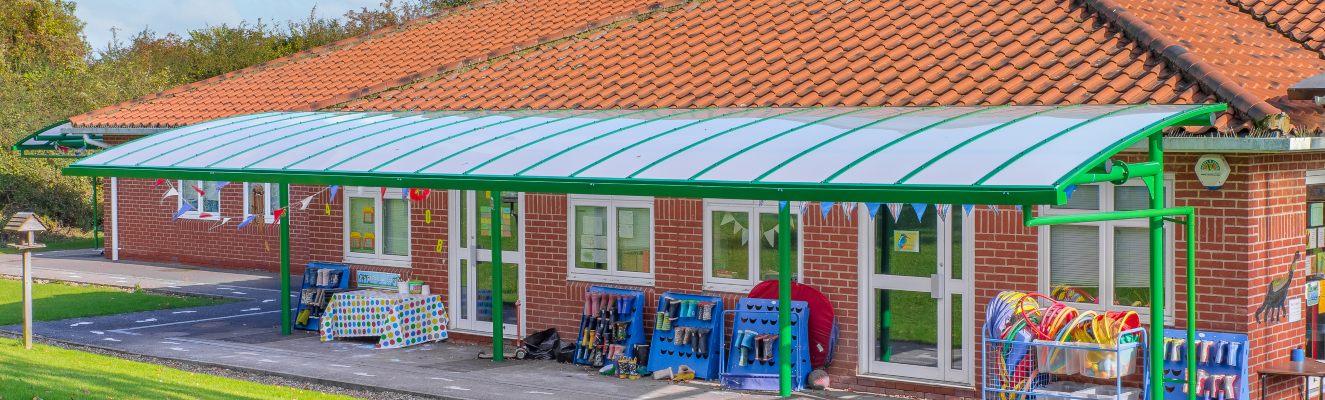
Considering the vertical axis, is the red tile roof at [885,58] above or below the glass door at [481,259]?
above

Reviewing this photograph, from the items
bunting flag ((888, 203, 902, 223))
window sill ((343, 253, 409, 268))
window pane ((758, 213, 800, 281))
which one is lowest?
window sill ((343, 253, 409, 268))

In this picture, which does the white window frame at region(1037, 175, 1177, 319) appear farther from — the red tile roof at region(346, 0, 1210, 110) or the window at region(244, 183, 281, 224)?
the window at region(244, 183, 281, 224)

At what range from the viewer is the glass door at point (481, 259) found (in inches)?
587

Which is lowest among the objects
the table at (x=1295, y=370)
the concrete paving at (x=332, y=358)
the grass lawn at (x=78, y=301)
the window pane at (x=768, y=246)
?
the concrete paving at (x=332, y=358)

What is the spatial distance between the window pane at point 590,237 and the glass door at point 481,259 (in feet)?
2.37

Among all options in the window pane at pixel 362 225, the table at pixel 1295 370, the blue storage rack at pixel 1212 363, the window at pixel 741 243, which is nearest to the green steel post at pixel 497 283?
the window at pixel 741 243

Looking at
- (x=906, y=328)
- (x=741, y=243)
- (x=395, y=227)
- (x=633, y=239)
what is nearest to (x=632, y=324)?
(x=633, y=239)

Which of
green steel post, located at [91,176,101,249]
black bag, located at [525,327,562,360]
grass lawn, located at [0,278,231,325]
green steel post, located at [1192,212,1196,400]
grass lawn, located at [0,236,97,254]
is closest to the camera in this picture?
green steel post, located at [1192,212,1196,400]

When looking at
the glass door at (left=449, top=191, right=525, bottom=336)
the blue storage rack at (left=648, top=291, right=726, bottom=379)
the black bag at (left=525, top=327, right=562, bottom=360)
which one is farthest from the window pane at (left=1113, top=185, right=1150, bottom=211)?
the glass door at (left=449, top=191, right=525, bottom=336)

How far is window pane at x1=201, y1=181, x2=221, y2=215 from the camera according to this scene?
86.0 ft

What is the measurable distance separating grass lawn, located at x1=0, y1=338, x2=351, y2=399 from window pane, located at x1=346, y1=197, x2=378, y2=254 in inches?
129

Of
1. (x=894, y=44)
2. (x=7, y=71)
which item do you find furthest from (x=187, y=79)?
(x=894, y=44)

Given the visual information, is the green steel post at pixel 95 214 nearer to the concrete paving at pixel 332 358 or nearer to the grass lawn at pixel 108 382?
the concrete paving at pixel 332 358

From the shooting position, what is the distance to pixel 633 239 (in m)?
13.9
